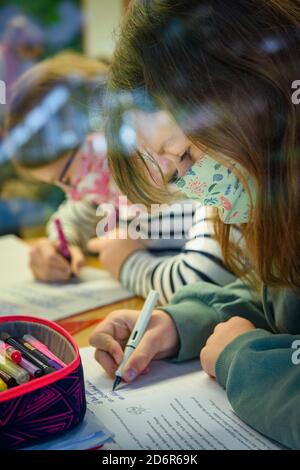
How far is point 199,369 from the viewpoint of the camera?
2.04 ft

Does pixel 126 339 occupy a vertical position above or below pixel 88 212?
below

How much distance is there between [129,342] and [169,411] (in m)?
0.10

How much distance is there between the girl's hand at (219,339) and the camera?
1.95ft

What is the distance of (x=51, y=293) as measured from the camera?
34.2 inches

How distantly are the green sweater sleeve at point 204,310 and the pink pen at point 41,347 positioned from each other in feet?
0.47

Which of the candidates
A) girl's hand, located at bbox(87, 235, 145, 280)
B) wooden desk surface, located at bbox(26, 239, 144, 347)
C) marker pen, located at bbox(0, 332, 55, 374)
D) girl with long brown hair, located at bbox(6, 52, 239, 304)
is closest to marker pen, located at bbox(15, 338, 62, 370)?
marker pen, located at bbox(0, 332, 55, 374)

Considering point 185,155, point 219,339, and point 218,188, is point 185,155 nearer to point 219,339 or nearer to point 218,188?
point 218,188

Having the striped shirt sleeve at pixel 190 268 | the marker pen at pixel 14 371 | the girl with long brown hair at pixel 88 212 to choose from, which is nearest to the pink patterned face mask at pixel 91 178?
the girl with long brown hair at pixel 88 212

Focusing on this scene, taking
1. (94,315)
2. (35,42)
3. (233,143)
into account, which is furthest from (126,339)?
(35,42)

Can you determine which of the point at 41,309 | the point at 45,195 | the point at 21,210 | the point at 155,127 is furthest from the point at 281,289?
the point at 21,210

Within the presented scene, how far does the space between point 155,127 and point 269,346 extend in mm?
211

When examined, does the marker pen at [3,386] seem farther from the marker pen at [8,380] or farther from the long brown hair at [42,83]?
the long brown hair at [42,83]

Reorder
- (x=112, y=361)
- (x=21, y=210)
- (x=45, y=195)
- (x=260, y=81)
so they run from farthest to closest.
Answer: (x=21, y=210), (x=45, y=195), (x=112, y=361), (x=260, y=81)

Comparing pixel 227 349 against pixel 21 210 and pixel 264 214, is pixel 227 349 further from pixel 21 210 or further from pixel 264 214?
pixel 21 210
